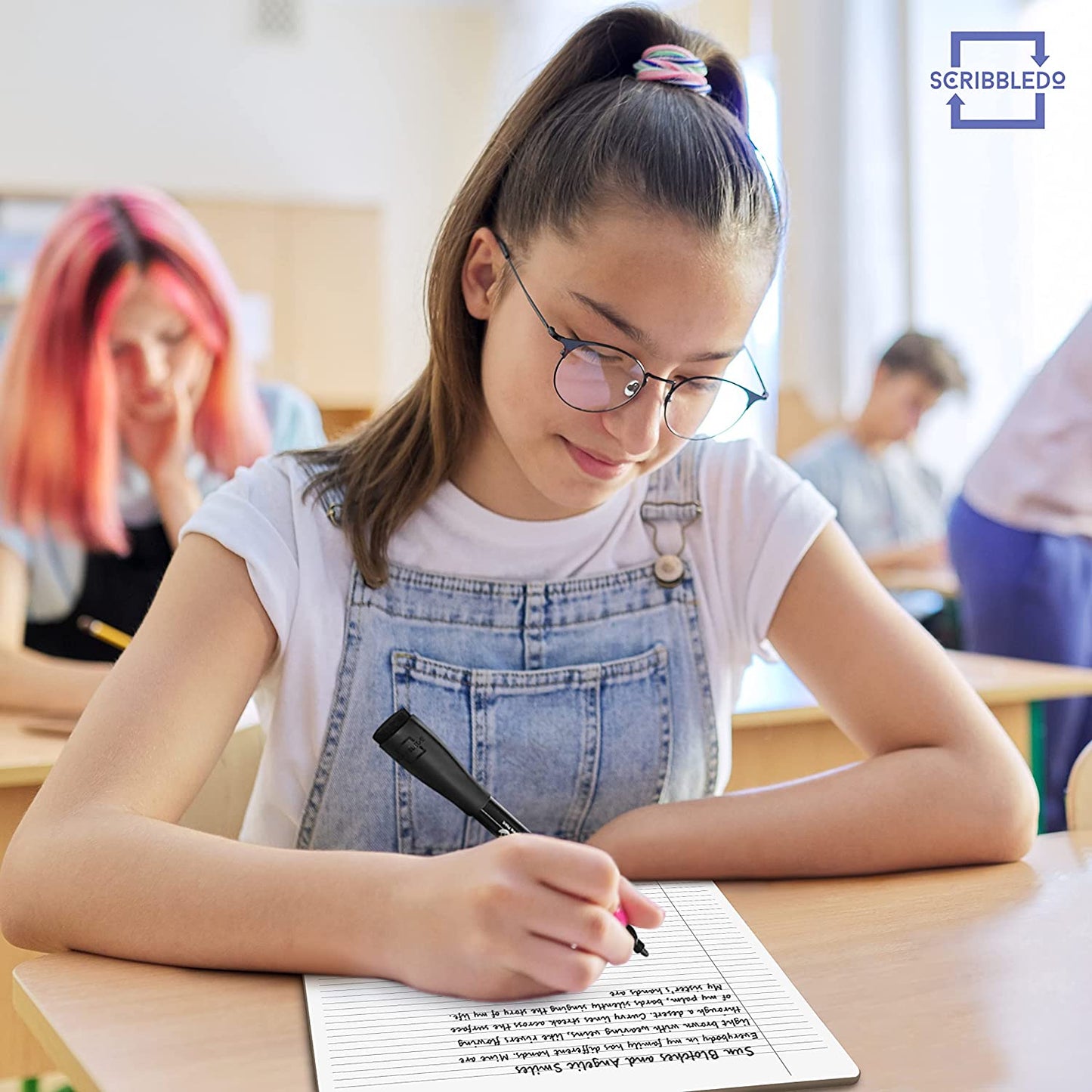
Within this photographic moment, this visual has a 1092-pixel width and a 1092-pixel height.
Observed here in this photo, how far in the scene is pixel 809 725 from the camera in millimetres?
1608

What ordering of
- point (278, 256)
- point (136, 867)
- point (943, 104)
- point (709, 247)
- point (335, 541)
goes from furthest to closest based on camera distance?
point (278, 256) → point (943, 104) → point (335, 541) → point (709, 247) → point (136, 867)

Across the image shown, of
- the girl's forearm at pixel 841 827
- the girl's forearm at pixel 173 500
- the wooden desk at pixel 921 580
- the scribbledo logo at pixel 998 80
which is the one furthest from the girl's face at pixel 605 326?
the wooden desk at pixel 921 580

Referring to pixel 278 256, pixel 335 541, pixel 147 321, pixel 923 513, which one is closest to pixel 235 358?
pixel 147 321

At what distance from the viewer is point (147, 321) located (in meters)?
2.28

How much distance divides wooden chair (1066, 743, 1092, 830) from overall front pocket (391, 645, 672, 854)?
35 cm

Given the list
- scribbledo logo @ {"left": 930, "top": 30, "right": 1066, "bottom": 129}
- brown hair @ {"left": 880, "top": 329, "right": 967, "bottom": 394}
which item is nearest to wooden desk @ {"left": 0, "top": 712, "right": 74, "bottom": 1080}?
scribbledo logo @ {"left": 930, "top": 30, "right": 1066, "bottom": 129}

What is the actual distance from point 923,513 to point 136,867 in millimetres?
3827

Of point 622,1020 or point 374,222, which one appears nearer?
point 622,1020

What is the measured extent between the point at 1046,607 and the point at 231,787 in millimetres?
1522

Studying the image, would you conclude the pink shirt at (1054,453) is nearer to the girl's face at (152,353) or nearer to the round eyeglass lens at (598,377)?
the girl's face at (152,353)

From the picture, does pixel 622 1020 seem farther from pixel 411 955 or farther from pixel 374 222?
pixel 374 222

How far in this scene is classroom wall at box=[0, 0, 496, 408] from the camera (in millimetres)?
6027

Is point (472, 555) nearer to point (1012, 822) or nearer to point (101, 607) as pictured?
point (1012, 822)

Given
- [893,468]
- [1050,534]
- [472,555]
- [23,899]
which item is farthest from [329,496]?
[893,468]
